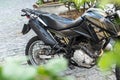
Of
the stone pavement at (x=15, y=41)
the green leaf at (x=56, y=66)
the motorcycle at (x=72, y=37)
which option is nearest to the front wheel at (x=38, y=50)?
the motorcycle at (x=72, y=37)

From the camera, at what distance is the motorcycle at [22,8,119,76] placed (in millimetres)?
4094

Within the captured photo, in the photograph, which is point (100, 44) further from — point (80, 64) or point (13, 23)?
point (13, 23)

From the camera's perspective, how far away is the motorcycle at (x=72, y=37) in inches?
161

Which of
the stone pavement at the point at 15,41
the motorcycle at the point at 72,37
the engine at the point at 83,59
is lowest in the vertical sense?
the stone pavement at the point at 15,41

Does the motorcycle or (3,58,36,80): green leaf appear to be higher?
(3,58,36,80): green leaf

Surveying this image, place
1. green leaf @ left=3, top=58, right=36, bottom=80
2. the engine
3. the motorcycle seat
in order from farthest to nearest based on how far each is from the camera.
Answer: the motorcycle seat, the engine, green leaf @ left=3, top=58, right=36, bottom=80

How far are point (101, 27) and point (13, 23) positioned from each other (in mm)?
5060

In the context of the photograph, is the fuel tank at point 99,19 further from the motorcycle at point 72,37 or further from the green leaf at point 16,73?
the green leaf at point 16,73

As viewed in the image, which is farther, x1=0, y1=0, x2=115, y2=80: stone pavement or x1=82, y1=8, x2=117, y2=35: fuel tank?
x1=0, y1=0, x2=115, y2=80: stone pavement

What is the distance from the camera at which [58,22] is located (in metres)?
4.34

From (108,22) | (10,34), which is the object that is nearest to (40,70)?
(108,22)

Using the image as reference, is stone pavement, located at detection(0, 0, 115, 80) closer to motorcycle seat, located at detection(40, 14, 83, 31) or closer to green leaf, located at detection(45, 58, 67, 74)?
motorcycle seat, located at detection(40, 14, 83, 31)

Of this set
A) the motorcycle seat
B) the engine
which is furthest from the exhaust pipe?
the engine

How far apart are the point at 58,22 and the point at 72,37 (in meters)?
0.27
